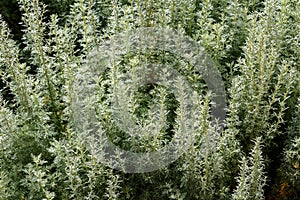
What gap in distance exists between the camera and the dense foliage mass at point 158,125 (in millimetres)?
3129

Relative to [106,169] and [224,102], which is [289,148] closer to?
[224,102]

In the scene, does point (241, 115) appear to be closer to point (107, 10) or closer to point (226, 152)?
point (226, 152)

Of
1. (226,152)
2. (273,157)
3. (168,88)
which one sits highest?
(168,88)

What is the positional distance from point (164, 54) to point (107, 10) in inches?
37.5

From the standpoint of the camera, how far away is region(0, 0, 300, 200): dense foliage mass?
123 inches

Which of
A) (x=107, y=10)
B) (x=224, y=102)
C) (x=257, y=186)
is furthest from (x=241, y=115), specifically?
(x=107, y=10)

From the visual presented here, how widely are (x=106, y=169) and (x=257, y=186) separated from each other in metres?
1.06

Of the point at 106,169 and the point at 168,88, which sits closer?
the point at 106,169

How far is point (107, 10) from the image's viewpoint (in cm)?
444

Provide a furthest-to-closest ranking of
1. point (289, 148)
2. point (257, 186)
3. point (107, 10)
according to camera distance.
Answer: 1. point (107, 10)
2. point (289, 148)
3. point (257, 186)

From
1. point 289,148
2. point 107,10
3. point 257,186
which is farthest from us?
point 107,10

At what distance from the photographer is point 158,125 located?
3033 mm

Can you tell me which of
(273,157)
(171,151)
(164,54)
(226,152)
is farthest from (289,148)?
(164,54)

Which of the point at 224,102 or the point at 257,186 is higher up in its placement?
the point at 224,102
